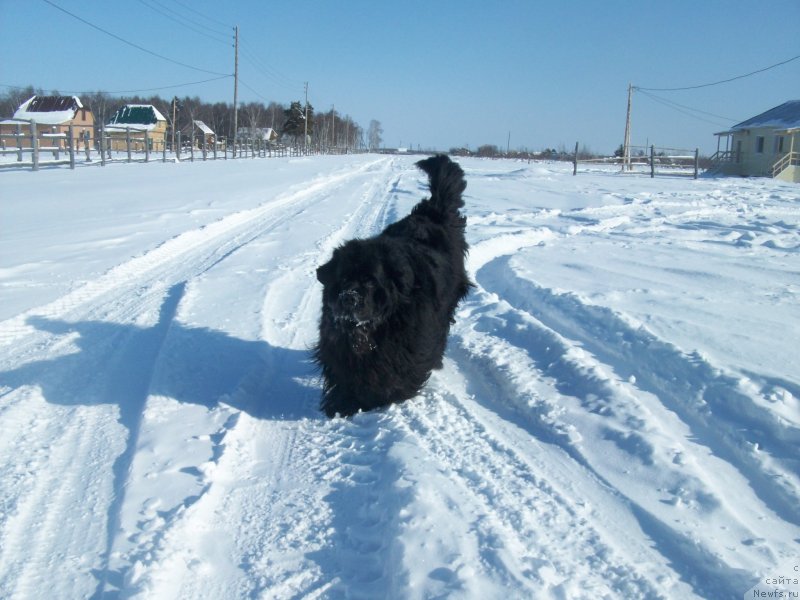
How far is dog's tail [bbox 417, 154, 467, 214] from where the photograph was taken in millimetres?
5652

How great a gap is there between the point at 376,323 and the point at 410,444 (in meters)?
0.81

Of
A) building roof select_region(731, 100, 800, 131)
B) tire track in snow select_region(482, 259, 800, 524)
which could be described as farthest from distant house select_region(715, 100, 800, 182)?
tire track in snow select_region(482, 259, 800, 524)

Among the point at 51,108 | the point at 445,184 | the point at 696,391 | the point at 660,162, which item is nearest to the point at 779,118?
the point at 660,162

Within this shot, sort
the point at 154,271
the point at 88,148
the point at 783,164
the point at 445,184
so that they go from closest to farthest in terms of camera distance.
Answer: the point at 445,184 < the point at 154,271 < the point at 88,148 < the point at 783,164

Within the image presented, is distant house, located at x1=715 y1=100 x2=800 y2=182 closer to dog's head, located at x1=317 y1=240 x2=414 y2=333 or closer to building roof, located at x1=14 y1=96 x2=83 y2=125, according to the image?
dog's head, located at x1=317 y1=240 x2=414 y2=333

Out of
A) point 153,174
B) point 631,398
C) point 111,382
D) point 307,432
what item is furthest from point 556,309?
point 153,174

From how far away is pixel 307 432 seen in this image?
372 centimetres

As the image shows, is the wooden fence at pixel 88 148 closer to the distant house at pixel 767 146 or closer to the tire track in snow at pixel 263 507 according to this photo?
the tire track in snow at pixel 263 507

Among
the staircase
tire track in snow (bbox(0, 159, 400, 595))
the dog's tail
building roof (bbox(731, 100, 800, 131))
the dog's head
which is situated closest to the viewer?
tire track in snow (bbox(0, 159, 400, 595))

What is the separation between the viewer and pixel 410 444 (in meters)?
3.40

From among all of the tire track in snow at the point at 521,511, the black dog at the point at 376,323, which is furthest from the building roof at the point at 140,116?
the tire track in snow at the point at 521,511

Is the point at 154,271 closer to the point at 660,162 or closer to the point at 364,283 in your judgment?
Result: the point at 364,283

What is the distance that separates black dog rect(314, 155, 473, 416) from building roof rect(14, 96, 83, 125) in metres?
70.1

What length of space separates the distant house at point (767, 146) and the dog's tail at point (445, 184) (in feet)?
131
